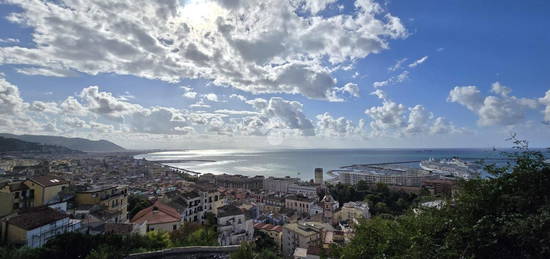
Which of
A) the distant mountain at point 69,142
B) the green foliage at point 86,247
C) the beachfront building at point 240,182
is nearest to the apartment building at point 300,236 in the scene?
the green foliage at point 86,247

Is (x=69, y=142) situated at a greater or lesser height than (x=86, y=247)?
greater

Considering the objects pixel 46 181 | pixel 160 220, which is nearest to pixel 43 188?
pixel 46 181

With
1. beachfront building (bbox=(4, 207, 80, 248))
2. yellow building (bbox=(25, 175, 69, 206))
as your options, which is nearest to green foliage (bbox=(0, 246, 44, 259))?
beachfront building (bbox=(4, 207, 80, 248))

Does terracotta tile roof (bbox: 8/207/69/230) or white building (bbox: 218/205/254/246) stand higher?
terracotta tile roof (bbox: 8/207/69/230)

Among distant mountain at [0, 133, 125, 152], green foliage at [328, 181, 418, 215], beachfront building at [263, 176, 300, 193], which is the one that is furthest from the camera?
distant mountain at [0, 133, 125, 152]

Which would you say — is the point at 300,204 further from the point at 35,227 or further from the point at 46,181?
the point at 35,227

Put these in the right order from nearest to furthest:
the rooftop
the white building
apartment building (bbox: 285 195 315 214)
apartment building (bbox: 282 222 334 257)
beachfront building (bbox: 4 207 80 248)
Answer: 1. beachfront building (bbox: 4 207 80 248)
2. the white building
3. the rooftop
4. apartment building (bbox: 282 222 334 257)
5. apartment building (bbox: 285 195 315 214)

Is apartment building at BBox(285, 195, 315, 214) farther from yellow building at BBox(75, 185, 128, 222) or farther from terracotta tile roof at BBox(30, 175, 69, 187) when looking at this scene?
terracotta tile roof at BBox(30, 175, 69, 187)
